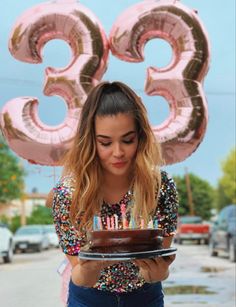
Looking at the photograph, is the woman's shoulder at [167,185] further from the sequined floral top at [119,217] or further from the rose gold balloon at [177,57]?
the rose gold balloon at [177,57]

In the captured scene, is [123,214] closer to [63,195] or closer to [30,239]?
[63,195]

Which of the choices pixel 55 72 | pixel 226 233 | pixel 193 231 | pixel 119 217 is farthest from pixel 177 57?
pixel 193 231

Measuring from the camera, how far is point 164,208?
2.26 metres

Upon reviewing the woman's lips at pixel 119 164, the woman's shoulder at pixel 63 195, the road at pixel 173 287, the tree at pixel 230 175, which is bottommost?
the road at pixel 173 287

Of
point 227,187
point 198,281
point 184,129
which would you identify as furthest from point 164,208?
point 227,187

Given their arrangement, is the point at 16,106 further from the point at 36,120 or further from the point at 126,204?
the point at 126,204

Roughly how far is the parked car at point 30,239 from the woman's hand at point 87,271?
23994mm

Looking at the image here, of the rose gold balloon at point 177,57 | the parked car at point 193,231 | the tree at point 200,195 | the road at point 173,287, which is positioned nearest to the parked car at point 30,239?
the parked car at point 193,231

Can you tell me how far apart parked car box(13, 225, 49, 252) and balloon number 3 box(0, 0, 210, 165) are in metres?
20.9

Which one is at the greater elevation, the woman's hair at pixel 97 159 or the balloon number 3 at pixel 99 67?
the balloon number 3 at pixel 99 67

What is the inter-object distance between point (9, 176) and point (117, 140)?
2500 centimetres

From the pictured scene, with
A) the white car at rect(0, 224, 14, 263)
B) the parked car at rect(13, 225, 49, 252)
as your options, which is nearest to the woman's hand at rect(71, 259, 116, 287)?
the white car at rect(0, 224, 14, 263)

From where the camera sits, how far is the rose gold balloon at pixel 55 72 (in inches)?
201

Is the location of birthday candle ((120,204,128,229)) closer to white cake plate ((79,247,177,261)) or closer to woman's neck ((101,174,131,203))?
woman's neck ((101,174,131,203))
